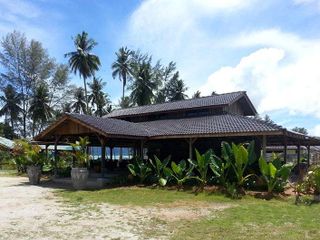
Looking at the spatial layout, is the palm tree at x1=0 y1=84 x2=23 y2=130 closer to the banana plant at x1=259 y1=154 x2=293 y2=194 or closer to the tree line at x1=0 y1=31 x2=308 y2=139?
the tree line at x1=0 y1=31 x2=308 y2=139

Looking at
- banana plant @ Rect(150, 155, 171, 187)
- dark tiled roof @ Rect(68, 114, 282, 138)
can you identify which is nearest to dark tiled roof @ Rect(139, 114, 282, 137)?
dark tiled roof @ Rect(68, 114, 282, 138)

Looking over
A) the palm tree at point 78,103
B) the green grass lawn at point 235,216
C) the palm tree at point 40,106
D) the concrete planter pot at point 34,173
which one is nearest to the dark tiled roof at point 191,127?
the green grass lawn at point 235,216

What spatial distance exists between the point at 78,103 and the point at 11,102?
894cm

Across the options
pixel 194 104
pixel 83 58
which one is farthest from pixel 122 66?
pixel 194 104

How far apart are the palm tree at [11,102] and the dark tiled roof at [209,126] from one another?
34.3 meters

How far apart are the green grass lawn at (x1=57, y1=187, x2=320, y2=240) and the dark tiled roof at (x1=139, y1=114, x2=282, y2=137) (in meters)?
3.41

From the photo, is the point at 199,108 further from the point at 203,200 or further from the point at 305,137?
the point at 203,200

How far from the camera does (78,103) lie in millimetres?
55000

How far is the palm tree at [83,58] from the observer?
49031 millimetres

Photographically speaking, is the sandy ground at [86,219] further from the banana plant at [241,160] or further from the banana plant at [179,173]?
the banana plant at [179,173]

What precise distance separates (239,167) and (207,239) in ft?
24.9

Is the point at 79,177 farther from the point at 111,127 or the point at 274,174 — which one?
the point at 274,174

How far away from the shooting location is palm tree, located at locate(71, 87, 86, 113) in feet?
181

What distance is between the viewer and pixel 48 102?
49.6m
